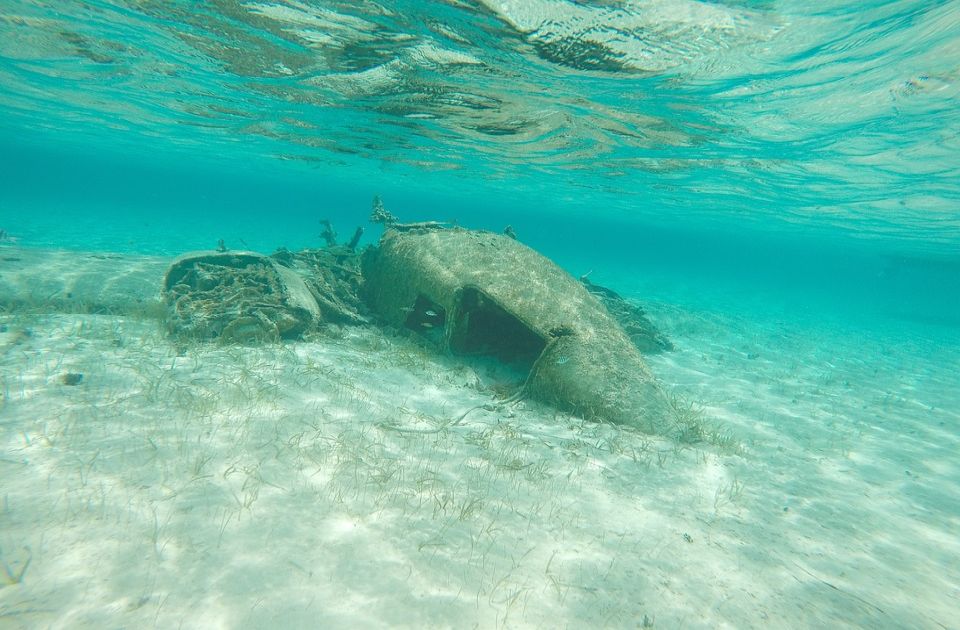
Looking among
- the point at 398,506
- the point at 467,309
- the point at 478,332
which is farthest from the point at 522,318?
the point at 398,506

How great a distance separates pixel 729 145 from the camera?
1686cm

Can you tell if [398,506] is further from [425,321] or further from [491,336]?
[425,321]

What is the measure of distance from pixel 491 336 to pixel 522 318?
6.56ft

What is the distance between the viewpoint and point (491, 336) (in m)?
9.12

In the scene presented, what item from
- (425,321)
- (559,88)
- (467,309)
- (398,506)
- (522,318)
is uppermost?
(559,88)

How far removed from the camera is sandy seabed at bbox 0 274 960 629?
2820 mm

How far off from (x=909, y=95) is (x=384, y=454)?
15.9 meters

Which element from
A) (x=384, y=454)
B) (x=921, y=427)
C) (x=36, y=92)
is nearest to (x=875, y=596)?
(x=384, y=454)

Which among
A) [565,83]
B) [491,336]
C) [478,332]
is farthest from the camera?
[565,83]

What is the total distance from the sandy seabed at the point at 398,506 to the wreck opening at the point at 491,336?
930mm

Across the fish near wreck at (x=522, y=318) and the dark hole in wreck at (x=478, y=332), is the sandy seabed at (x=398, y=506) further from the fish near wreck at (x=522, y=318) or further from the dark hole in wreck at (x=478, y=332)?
the dark hole in wreck at (x=478, y=332)

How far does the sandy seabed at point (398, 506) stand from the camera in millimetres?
2820

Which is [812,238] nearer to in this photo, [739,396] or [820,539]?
[739,396]

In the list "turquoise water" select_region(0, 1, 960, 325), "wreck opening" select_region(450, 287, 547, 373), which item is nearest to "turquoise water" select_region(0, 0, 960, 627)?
"turquoise water" select_region(0, 1, 960, 325)
